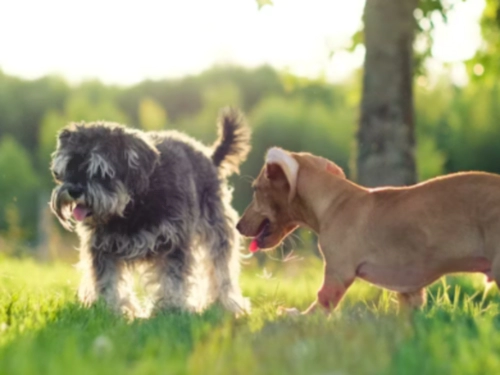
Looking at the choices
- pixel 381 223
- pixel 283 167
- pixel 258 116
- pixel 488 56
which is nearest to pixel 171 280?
pixel 283 167

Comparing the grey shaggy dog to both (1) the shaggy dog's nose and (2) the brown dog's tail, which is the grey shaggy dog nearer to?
(1) the shaggy dog's nose

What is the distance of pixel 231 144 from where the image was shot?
882 cm

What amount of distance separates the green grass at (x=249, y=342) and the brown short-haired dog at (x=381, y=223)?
11.5 inches

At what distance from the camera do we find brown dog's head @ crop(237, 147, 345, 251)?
5.93m

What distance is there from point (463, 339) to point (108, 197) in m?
3.55

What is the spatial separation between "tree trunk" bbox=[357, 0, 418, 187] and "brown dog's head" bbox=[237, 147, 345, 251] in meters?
4.55

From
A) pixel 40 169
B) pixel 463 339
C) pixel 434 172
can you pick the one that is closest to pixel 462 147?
pixel 434 172

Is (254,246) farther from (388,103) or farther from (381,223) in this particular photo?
(388,103)

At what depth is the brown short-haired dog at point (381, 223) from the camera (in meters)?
5.27

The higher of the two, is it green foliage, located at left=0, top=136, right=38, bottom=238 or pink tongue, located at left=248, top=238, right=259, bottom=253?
pink tongue, located at left=248, top=238, right=259, bottom=253

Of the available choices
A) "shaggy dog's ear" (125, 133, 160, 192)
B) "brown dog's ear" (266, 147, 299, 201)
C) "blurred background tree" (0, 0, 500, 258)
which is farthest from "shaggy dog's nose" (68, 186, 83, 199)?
"blurred background tree" (0, 0, 500, 258)

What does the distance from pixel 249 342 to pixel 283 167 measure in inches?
73.2

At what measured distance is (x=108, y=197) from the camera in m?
6.69

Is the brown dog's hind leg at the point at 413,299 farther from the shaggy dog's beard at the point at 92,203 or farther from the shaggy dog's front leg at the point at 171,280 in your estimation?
the shaggy dog's beard at the point at 92,203
